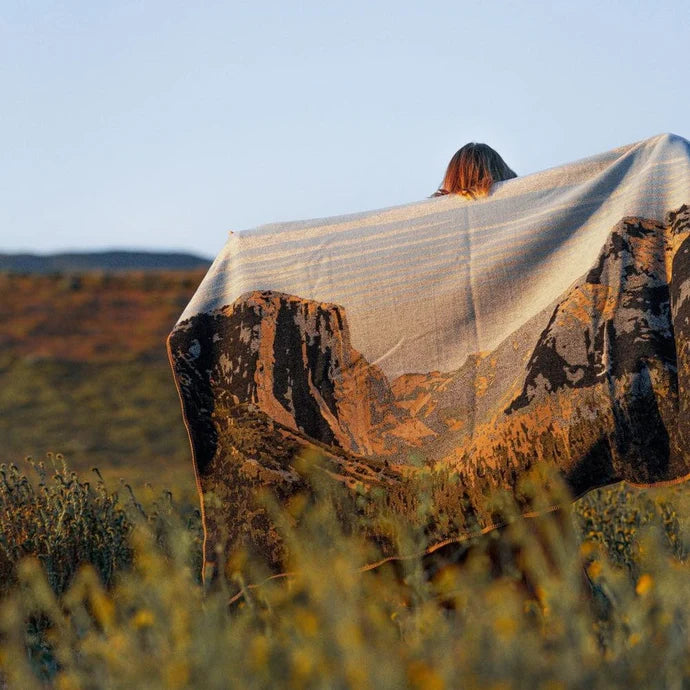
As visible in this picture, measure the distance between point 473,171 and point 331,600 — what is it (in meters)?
2.79

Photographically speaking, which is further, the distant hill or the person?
the distant hill

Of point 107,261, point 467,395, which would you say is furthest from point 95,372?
point 107,261

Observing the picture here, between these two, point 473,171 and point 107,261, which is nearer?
point 473,171

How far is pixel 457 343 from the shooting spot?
4.09 meters

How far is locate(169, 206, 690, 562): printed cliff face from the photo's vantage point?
3.63 metres

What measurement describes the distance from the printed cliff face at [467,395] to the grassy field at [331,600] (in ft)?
0.67

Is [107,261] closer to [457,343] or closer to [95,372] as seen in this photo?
[95,372]

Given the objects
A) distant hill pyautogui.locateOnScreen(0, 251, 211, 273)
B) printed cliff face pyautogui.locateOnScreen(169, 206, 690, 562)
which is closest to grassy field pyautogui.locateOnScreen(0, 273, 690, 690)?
printed cliff face pyautogui.locateOnScreen(169, 206, 690, 562)

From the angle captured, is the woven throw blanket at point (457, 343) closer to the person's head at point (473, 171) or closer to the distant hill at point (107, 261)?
the person's head at point (473, 171)

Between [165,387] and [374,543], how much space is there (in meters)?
11.5

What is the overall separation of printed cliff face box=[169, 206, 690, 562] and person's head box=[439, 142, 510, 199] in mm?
587

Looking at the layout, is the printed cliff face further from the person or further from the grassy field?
the person

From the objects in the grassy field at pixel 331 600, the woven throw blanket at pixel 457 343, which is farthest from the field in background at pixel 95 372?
the woven throw blanket at pixel 457 343

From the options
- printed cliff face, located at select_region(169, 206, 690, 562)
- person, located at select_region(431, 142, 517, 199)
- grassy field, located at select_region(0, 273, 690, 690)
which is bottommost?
grassy field, located at select_region(0, 273, 690, 690)
